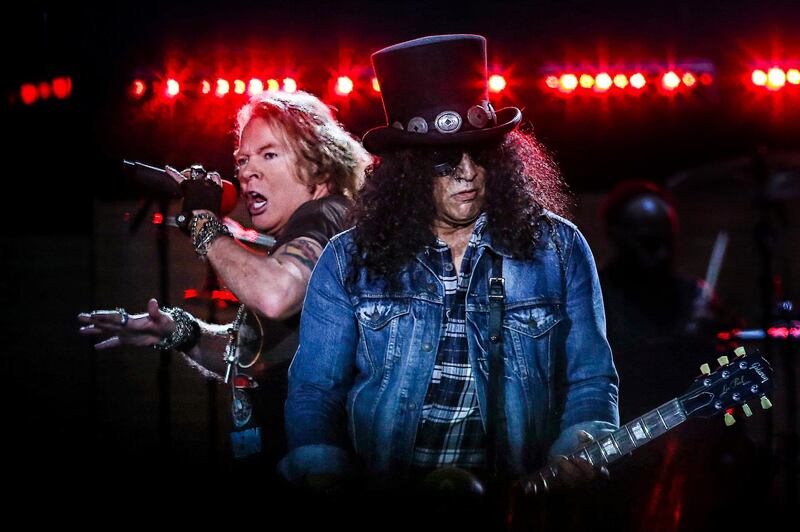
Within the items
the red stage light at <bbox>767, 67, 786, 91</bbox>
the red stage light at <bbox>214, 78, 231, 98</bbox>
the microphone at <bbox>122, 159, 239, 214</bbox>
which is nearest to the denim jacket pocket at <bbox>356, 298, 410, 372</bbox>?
the microphone at <bbox>122, 159, 239, 214</bbox>

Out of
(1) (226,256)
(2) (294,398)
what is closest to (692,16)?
(1) (226,256)

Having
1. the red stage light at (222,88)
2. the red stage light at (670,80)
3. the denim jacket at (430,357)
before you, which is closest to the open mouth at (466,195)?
the denim jacket at (430,357)

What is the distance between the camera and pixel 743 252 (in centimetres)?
512

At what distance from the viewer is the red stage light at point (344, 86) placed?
12.2 ft

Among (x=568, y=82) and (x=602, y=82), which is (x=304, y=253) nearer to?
(x=568, y=82)

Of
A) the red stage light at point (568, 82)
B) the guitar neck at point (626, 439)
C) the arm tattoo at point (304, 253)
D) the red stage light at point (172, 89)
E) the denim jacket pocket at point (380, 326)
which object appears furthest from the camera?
the red stage light at point (568, 82)

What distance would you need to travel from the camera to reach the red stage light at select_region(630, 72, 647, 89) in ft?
13.4

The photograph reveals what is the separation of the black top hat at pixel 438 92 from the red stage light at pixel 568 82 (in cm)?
130

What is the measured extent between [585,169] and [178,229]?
1.88 meters

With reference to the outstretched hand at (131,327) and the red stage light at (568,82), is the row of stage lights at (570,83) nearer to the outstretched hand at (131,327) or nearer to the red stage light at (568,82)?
the red stage light at (568,82)

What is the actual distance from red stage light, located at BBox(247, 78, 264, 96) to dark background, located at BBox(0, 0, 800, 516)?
8cm

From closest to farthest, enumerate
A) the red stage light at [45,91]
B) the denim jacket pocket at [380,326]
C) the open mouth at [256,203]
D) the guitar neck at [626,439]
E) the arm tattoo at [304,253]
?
the guitar neck at [626,439]
the denim jacket pocket at [380,326]
the arm tattoo at [304,253]
the open mouth at [256,203]
the red stage light at [45,91]

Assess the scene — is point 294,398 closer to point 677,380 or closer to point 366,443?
point 366,443

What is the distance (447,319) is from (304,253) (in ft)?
2.31
